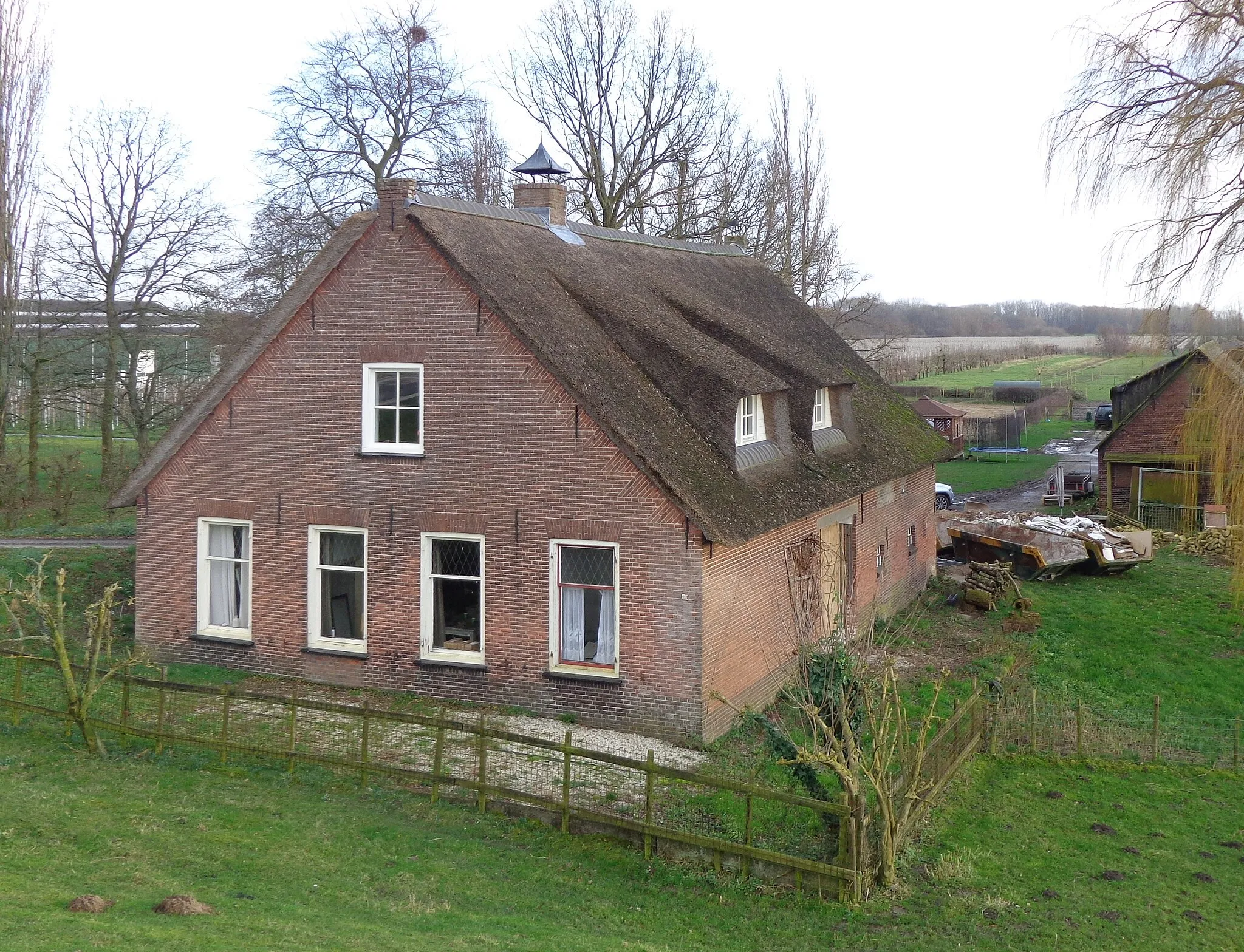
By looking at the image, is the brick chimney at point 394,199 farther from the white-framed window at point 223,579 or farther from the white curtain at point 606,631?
the white curtain at point 606,631

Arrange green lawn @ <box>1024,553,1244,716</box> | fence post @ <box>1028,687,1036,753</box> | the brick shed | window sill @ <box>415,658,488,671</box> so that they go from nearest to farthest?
fence post @ <box>1028,687,1036,753</box> → window sill @ <box>415,658,488,671</box> → green lawn @ <box>1024,553,1244,716</box> → the brick shed

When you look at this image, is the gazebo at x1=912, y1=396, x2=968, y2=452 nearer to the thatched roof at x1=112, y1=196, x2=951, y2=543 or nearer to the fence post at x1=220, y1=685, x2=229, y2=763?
the thatched roof at x1=112, y1=196, x2=951, y2=543

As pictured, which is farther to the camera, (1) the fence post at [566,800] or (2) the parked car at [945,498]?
(2) the parked car at [945,498]

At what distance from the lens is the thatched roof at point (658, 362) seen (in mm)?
15180

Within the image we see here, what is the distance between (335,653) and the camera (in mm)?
16844

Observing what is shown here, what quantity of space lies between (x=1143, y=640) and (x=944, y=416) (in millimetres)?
34145

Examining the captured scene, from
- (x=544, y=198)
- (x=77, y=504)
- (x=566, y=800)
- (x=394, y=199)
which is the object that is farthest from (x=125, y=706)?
(x=77, y=504)

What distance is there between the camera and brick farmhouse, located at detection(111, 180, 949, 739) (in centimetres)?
1507

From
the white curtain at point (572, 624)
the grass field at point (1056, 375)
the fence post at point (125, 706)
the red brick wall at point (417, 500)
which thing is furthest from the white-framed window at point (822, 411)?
the grass field at point (1056, 375)

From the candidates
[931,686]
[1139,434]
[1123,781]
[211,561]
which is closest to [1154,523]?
[1139,434]

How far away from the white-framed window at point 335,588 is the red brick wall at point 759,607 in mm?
5322

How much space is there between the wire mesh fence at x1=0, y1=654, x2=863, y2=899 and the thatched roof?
3.33 metres

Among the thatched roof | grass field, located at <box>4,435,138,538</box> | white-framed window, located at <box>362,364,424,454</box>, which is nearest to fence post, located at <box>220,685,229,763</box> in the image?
white-framed window, located at <box>362,364,424,454</box>

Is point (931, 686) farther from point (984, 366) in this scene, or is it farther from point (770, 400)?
point (984, 366)
